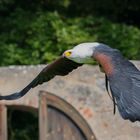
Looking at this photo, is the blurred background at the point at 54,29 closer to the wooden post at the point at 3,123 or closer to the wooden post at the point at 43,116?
the wooden post at the point at 3,123

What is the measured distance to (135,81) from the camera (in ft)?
16.9

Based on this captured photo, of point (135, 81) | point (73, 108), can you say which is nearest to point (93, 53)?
point (135, 81)

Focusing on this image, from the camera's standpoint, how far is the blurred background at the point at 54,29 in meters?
11.0

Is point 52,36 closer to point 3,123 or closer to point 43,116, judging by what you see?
point 3,123

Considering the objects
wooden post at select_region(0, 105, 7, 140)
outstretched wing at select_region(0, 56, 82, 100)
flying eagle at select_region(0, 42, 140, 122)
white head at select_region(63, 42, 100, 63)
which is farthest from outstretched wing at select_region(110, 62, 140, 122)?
wooden post at select_region(0, 105, 7, 140)

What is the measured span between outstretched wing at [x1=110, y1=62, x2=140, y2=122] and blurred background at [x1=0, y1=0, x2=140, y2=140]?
5384 millimetres

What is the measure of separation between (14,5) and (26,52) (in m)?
1.37

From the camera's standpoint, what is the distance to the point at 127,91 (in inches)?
198

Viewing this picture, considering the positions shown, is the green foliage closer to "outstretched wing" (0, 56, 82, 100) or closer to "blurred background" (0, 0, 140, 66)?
"blurred background" (0, 0, 140, 66)

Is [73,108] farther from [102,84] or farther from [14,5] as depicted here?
[14,5]

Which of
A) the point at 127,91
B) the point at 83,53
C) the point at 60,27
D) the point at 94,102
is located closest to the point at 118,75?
the point at 127,91

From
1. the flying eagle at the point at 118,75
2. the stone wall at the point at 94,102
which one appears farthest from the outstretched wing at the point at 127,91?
the stone wall at the point at 94,102

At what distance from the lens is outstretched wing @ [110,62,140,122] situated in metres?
4.87

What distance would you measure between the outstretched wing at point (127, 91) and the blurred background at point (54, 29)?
5384mm
